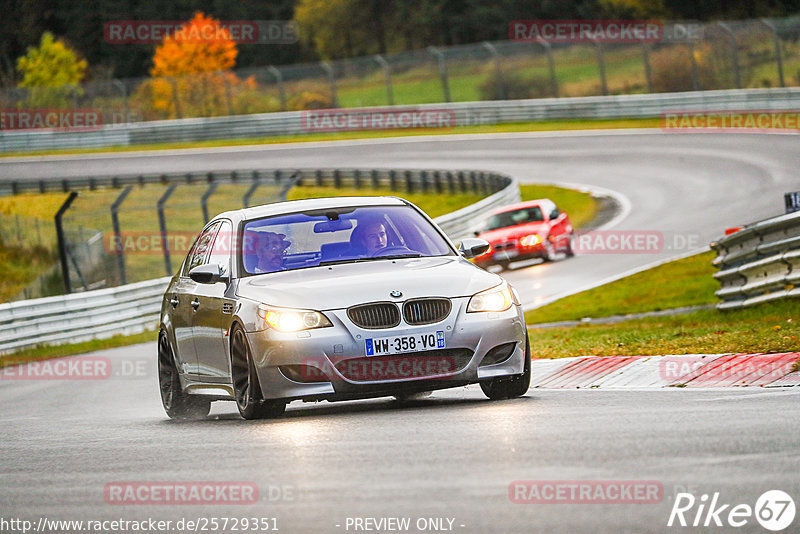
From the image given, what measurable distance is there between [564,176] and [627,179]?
3.04 meters

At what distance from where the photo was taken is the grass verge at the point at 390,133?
4984cm

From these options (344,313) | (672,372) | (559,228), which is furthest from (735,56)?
(344,313)

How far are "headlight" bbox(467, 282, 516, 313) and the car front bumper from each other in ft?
0.45

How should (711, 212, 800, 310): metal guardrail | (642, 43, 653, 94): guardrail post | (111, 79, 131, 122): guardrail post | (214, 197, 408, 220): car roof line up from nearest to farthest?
(214, 197, 408, 220): car roof, (711, 212, 800, 310): metal guardrail, (642, 43, 653, 94): guardrail post, (111, 79, 131, 122): guardrail post

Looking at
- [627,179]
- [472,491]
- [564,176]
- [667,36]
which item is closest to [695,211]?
[627,179]

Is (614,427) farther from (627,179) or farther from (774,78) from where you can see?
(774,78)

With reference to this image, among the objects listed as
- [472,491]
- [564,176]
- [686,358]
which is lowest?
[564,176]

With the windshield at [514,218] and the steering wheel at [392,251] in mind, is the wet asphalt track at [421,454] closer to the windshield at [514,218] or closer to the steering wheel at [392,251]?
the steering wheel at [392,251]

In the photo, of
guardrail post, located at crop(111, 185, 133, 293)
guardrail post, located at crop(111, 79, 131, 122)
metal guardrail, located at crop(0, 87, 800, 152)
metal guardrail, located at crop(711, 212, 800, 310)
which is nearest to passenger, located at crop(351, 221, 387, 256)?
metal guardrail, located at crop(711, 212, 800, 310)

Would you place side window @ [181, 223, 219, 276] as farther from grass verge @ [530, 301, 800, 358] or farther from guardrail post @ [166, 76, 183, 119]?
guardrail post @ [166, 76, 183, 119]

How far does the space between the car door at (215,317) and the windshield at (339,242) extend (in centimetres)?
26

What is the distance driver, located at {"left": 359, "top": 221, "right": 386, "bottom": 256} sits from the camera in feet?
33.1

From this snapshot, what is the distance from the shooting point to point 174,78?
201 ft

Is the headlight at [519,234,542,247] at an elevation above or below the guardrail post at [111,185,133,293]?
below
